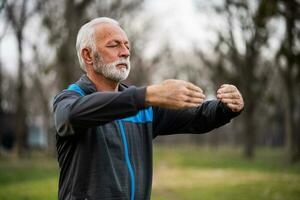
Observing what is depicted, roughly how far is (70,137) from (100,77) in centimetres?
49

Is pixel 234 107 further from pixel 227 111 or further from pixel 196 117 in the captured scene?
pixel 196 117

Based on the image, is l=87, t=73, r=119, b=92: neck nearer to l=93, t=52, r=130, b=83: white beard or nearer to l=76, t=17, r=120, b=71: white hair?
l=93, t=52, r=130, b=83: white beard

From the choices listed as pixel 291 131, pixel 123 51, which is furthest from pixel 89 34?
pixel 291 131

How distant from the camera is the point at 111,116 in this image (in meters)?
2.62

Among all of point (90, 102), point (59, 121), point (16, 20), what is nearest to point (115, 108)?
point (90, 102)

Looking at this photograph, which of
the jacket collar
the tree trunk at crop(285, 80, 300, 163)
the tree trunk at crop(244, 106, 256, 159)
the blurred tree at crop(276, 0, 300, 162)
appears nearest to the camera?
the jacket collar

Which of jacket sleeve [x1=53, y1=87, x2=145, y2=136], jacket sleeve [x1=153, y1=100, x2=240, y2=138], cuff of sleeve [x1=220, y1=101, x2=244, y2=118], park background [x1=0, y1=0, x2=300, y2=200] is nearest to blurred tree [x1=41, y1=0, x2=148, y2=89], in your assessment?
park background [x1=0, y1=0, x2=300, y2=200]

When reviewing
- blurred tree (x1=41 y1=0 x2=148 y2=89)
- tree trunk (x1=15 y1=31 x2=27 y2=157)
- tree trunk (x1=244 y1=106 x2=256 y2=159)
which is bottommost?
tree trunk (x1=244 y1=106 x2=256 y2=159)

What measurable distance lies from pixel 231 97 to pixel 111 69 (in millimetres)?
735

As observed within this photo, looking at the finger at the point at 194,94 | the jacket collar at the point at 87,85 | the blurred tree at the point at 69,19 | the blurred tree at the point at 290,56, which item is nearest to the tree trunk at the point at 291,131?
the blurred tree at the point at 290,56

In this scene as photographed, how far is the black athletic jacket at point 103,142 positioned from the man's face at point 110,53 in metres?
0.13

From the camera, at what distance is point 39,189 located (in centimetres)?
1427

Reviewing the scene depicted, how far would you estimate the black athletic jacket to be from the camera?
2623 millimetres

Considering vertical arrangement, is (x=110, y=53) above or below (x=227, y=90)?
above
